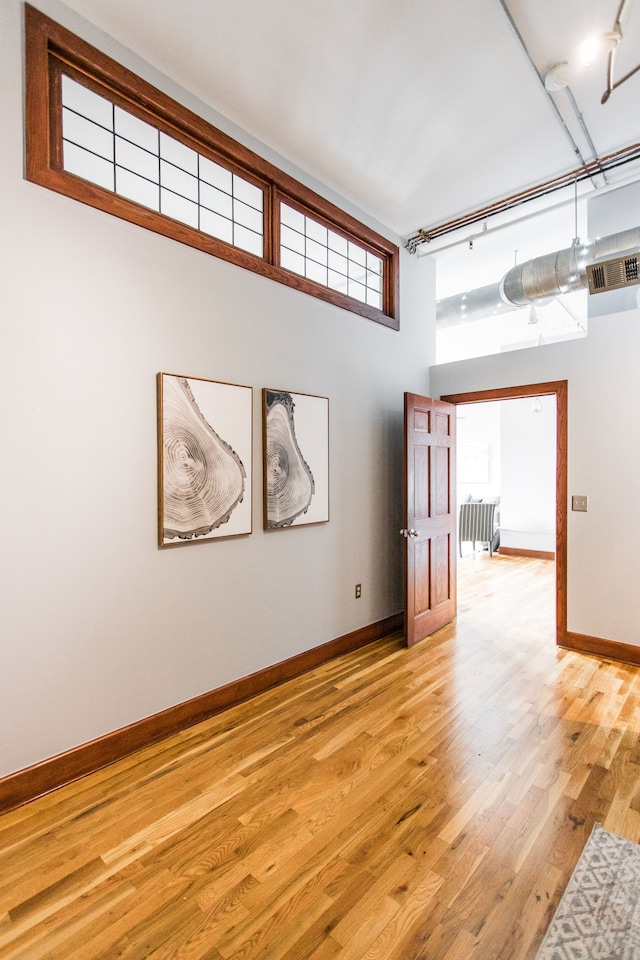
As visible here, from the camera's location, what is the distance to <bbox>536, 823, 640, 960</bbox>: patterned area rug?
135 cm

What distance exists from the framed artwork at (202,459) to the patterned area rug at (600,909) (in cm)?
215

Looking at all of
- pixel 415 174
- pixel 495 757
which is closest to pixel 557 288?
pixel 415 174

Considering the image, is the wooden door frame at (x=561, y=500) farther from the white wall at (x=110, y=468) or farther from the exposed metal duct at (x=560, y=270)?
the white wall at (x=110, y=468)

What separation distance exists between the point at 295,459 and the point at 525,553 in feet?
18.8

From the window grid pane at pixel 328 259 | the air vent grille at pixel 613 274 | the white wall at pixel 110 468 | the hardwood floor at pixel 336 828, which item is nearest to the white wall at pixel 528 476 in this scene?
the window grid pane at pixel 328 259

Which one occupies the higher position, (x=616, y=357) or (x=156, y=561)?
(x=616, y=357)

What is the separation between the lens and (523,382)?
3955 millimetres

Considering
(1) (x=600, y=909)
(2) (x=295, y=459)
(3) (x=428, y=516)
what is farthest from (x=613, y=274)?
(1) (x=600, y=909)

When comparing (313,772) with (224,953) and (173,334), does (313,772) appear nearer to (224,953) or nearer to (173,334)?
(224,953)

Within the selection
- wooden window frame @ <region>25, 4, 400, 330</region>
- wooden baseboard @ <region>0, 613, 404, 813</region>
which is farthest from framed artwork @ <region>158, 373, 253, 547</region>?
wooden baseboard @ <region>0, 613, 404, 813</region>

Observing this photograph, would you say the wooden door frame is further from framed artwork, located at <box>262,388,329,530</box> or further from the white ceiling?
framed artwork, located at <box>262,388,329,530</box>

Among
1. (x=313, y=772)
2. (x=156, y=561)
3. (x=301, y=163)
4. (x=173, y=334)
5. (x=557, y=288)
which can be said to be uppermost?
(x=301, y=163)

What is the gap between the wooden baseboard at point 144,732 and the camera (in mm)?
1978

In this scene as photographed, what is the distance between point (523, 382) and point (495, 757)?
296 cm
